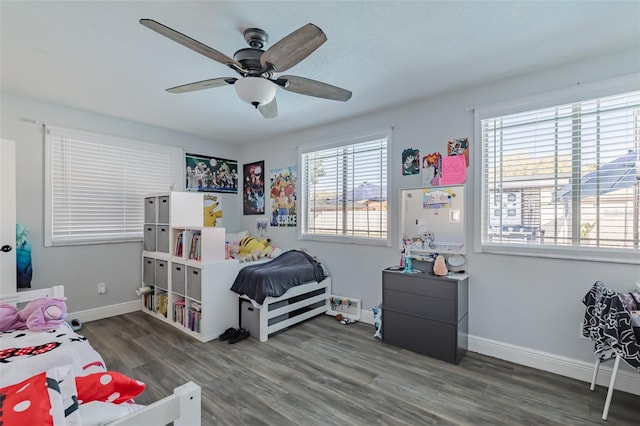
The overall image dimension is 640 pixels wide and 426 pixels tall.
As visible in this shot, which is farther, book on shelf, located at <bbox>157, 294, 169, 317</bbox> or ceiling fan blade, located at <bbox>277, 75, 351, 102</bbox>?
book on shelf, located at <bbox>157, 294, 169, 317</bbox>

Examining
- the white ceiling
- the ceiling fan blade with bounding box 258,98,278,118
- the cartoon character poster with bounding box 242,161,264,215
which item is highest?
the white ceiling

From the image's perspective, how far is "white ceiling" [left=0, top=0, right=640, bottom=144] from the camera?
177cm

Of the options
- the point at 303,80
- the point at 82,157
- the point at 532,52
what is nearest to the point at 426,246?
the point at 532,52

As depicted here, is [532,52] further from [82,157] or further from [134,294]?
[134,294]

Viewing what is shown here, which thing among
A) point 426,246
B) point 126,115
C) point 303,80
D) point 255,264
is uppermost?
point 126,115

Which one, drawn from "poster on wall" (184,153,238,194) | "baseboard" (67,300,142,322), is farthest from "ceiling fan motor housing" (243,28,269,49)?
"baseboard" (67,300,142,322)

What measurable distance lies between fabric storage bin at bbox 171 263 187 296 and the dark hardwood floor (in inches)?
19.3

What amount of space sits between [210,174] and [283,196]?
4.24ft

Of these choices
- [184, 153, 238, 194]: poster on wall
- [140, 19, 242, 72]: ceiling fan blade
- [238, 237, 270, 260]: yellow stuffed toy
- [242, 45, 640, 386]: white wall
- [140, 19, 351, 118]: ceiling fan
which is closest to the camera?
[140, 19, 242, 72]: ceiling fan blade

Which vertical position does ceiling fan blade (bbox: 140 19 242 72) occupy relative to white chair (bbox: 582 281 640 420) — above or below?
above

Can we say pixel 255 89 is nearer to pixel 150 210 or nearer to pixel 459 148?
pixel 459 148

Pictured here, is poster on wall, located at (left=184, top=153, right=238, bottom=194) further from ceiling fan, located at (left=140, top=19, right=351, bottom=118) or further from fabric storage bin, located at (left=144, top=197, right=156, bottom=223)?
ceiling fan, located at (left=140, top=19, right=351, bottom=118)

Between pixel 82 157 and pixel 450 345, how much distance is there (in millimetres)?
4494

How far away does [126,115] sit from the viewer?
360 cm
